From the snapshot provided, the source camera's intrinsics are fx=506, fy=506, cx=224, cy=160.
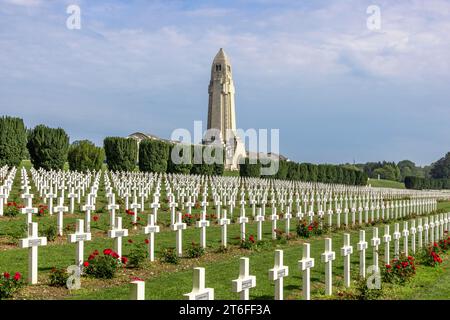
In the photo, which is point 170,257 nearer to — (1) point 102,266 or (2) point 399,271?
(1) point 102,266

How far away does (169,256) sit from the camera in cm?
1162

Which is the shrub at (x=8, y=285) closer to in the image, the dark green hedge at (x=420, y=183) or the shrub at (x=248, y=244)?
the shrub at (x=248, y=244)

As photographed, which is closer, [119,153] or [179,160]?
[119,153]

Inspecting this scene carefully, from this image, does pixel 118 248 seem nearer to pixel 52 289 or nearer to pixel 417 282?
pixel 52 289

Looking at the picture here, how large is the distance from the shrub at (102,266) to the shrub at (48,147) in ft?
102

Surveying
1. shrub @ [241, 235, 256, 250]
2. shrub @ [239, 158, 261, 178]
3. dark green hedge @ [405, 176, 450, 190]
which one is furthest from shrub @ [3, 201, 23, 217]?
dark green hedge @ [405, 176, 450, 190]

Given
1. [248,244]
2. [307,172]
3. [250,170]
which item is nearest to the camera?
[248,244]

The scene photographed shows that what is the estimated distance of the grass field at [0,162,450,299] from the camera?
29.1 feet

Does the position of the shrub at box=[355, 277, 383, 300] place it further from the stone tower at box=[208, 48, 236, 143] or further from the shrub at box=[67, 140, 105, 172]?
the stone tower at box=[208, 48, 236, 143]

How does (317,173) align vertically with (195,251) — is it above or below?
above

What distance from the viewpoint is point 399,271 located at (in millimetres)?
10867

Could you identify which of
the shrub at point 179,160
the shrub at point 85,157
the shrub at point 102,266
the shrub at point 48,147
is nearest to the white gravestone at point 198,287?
the shrub at point 102,266

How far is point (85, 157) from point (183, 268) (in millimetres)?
31855

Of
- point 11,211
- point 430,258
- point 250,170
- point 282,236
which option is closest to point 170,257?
point 282,236
